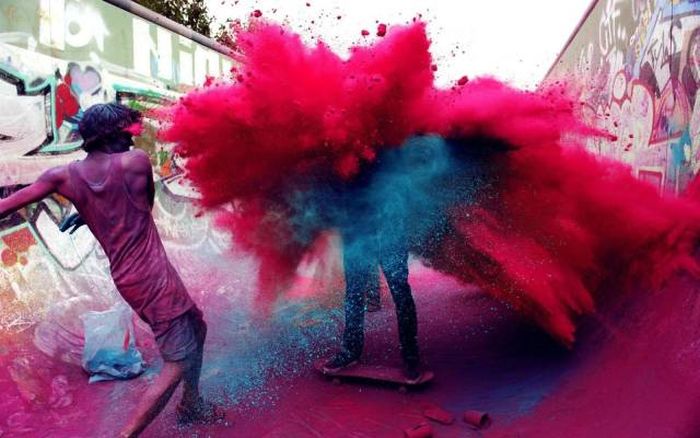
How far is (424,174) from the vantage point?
128 inches

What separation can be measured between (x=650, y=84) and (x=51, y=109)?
16.6 ft

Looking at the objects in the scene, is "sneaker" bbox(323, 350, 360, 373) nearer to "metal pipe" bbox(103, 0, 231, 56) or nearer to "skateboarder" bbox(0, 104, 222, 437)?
"skateboarder" bbox(0, 104, 222, 437)

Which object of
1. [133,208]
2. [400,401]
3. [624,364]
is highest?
[133,208]

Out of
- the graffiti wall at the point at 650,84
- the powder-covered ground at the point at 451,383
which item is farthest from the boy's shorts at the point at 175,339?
the graffiti wall at the point at 650,84

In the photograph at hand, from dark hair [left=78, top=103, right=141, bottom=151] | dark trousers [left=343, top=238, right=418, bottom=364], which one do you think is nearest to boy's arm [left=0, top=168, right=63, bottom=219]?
dark hair [left=78, top=103, right=141, bottom=151]

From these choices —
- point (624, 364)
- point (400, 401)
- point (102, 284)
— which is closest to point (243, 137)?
point (400, 401)

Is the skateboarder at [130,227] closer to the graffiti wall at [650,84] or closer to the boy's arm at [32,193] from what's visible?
the boy's arm at [32,193]

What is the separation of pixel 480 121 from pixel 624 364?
1497 millimetres

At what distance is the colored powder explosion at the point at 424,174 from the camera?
117 inches

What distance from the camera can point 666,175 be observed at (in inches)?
155

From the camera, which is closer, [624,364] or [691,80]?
[624,364]

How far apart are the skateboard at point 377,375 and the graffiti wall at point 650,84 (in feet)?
6.75

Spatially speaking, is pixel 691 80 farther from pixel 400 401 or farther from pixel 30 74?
pixel 30 74

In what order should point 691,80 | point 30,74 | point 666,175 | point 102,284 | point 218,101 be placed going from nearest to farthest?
point 218,101 → point 691,80 → point 666,175 → point 30,74 → point 102,284
